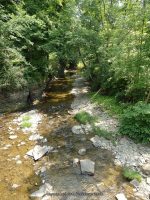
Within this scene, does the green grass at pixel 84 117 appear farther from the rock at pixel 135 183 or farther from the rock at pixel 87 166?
the rock at pixel 135 183

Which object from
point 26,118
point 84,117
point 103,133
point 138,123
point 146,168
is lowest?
point 146,168

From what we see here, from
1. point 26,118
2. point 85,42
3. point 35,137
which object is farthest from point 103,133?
point 85,42

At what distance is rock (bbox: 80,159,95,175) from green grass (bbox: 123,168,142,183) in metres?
1.07

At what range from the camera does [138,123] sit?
9875 mm

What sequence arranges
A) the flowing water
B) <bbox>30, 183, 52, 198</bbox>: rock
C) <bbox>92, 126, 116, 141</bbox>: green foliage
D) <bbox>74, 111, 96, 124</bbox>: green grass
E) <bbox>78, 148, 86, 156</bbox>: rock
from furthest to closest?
<bbox>74, 111, 96, 124</bbox>: green grass
<bbox>92, 126, 116, 141</bbox>: green foliage
<bbox>78, 148, 86, 156</bbox>: rock
the flowing water
<bbox>30, 183, 52, 198</bbox>: rock

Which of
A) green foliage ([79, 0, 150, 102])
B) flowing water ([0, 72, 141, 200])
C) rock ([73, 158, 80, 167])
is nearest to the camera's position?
flowing water ([0, 72, 141, 200])

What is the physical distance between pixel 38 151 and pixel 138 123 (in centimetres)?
427

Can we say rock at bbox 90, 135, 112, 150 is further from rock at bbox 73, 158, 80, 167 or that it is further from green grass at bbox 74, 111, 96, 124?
green grass at bbox 74, 111, 96, 124

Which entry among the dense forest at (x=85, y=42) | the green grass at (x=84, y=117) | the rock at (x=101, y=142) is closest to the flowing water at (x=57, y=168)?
the rock at (x=101, y=142)

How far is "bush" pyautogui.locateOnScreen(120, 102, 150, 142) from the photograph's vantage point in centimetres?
966

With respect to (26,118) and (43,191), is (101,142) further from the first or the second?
(26,118)

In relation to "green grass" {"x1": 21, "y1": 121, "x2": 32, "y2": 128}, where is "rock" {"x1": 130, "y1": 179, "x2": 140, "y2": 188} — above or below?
below


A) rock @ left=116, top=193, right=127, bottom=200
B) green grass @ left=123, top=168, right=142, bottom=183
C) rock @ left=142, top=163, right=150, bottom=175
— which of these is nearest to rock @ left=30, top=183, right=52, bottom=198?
rock @ left=116, top=193, right=127, bottom=200

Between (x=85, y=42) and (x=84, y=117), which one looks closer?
(x=84, y=117)
